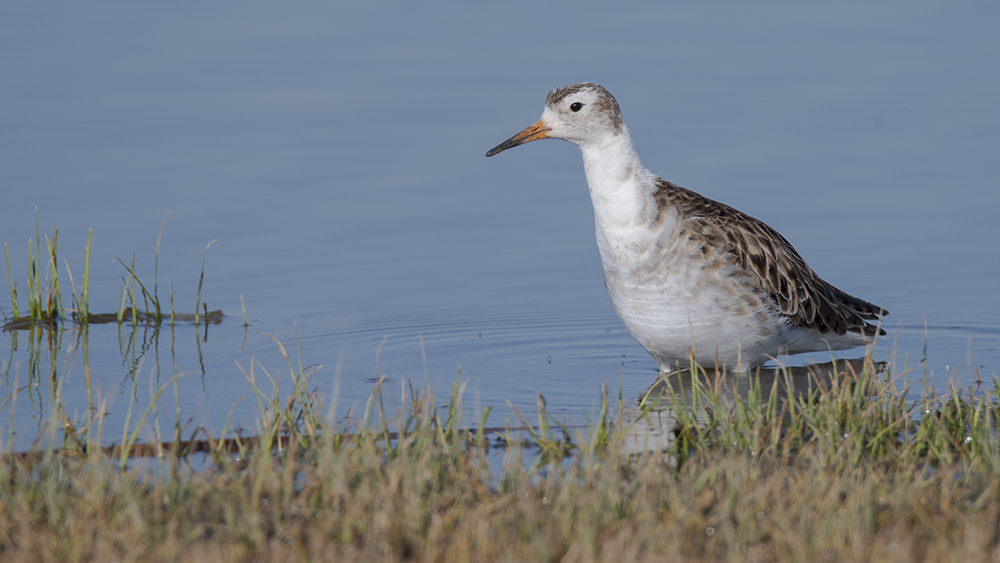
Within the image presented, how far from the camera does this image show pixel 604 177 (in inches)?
330

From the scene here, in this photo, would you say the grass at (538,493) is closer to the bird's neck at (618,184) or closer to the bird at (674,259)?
the bird at (674,259)

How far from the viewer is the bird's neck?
8.24 meters

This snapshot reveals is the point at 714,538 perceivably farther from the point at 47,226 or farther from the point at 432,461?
the point at 47,226

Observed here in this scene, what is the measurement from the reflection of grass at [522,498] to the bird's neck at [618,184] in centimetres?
229

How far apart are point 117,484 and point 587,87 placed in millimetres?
4773

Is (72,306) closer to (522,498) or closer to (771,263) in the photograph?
(771,263)

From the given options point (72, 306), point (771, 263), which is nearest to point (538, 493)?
point (771, 263)

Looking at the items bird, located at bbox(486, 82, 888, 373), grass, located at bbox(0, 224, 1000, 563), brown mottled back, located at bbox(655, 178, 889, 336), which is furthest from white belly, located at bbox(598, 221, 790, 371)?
grass, located at bbox(0, 224, 1000, 563)

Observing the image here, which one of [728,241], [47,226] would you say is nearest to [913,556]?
[728,241]

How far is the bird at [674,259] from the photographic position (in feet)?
27.0

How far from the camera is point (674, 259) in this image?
8211 millimetres

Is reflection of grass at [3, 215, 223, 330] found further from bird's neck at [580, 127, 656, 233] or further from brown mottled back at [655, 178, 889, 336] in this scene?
brown mottled back at [655, 178, 889, 336]

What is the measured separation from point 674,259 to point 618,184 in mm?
648

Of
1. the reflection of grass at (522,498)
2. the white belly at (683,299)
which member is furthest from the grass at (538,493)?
the white belly at (683,299)
